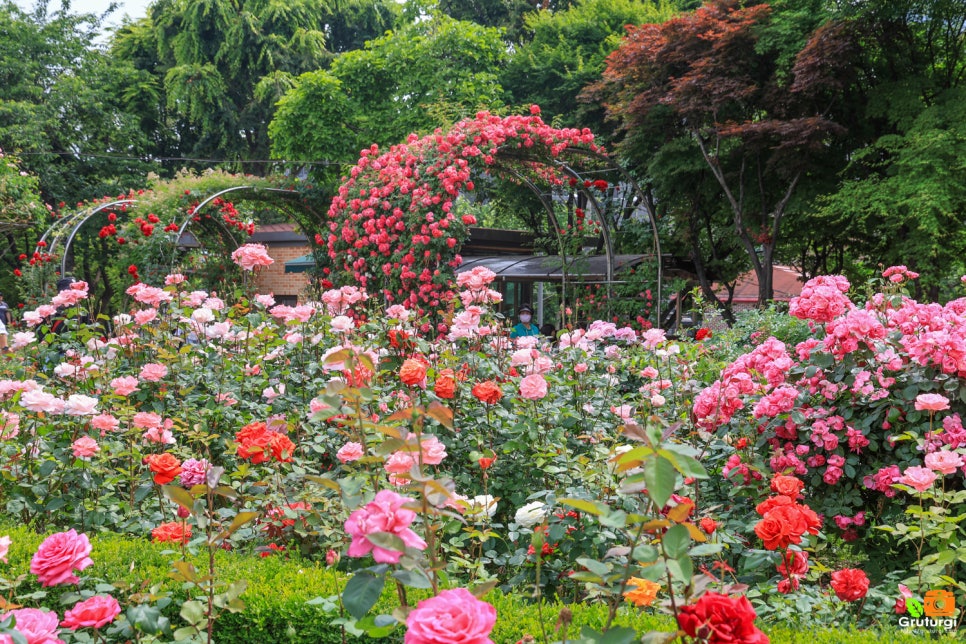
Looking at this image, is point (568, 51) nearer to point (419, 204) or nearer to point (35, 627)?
point (419, 204)

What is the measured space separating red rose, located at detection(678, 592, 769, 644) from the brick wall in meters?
18.2

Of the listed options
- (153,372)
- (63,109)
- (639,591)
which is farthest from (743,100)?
(63,109)

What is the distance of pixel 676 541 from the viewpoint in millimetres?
1076

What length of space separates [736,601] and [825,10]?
10578mm

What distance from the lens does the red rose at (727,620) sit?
98 cm

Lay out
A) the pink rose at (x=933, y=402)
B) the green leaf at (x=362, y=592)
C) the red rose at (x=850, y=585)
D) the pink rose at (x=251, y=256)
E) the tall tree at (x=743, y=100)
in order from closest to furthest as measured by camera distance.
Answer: the green leaf at (x=362, y=592)
the red rose at (x=850, y=585)
the pink rose at (x=933, y=402)
the pink rose at (x=251, y=256)
the tall tree at (x=743, y=100)

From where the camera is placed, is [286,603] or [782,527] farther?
[286,603]

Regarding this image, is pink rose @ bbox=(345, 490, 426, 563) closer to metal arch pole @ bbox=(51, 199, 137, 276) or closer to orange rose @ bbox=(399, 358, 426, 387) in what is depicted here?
orange rose @ bbox=(399, 358, 426, 387)

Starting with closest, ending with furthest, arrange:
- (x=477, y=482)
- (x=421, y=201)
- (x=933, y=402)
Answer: (x=933, y=402), (x=477, y=482), (x=421, y=201)

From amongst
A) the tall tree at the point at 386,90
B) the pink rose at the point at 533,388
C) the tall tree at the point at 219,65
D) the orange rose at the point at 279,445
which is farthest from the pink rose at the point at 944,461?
the tall tree at the point at 219,65

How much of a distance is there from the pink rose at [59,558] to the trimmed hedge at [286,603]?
1.27ft

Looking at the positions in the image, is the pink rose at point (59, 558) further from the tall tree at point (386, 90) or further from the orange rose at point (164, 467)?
the tall tree at point (386, 90)

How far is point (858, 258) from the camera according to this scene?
1205 cm

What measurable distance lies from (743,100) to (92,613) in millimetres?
10928
